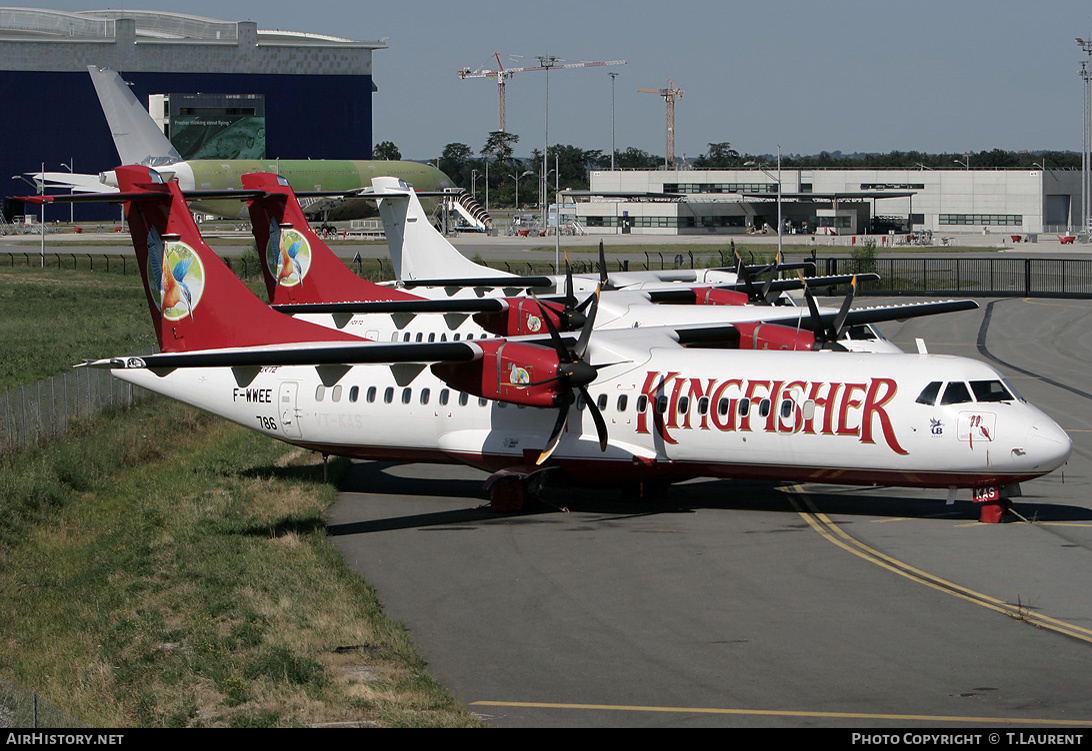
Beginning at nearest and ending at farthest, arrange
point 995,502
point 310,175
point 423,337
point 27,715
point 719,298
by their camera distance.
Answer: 1. point 27,715
2. point 995,502
3. point 423,337
4. point 719,298
5. point 310,175

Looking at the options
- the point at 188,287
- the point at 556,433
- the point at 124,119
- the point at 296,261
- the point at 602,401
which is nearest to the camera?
the point at 556,433

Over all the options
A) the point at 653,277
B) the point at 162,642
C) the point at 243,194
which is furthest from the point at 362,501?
the point at 653,277

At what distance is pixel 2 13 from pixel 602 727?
190320 mm

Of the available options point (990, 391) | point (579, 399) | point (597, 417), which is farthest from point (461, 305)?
point (990, 391)

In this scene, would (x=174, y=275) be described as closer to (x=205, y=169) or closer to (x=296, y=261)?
(x=296, y=261)

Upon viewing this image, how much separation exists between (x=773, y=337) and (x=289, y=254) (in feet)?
51.2

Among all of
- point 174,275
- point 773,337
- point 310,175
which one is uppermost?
point 310,175

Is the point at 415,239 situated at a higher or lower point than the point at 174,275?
higher

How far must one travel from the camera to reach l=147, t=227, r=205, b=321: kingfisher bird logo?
2419 cm

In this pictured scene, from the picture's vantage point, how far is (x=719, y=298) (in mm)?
34469

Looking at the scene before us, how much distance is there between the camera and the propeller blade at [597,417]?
2020 cm

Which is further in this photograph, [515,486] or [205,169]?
[205,169]

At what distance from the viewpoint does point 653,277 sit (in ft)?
137
